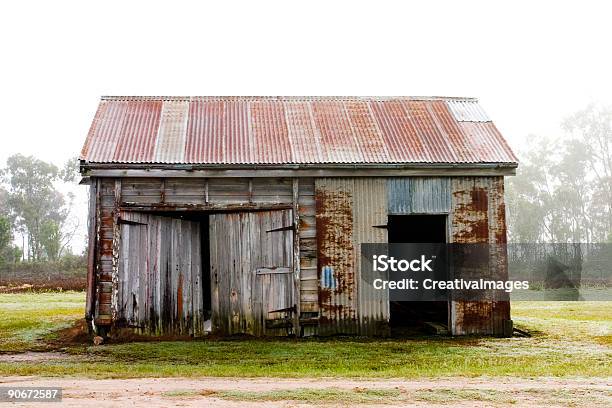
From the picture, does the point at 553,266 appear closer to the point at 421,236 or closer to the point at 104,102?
the point at 421,236

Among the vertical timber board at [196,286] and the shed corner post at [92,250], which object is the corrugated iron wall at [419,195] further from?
the shed corner post at [92,250]

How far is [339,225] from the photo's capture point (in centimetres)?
1522

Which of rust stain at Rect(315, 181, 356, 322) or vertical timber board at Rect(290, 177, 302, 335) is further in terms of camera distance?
rust stain at Rect(315, 181, 356, 322)

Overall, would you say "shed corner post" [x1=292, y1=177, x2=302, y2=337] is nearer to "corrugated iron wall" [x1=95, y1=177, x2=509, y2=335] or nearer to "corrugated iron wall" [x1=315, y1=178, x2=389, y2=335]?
"corrugated iron wall" [x1=95, y1=177, x2=509, y2=335]

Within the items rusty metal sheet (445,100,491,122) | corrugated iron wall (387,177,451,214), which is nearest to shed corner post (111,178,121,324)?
corrugated iron wall (387,177,451,214)

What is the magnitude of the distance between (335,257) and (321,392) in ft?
21.4

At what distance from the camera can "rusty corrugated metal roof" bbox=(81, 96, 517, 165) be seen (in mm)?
15234

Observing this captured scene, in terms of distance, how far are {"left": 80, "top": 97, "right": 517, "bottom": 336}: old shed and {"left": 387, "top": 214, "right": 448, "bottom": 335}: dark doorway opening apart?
2.58m

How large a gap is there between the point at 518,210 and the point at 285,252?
49953 millimetres

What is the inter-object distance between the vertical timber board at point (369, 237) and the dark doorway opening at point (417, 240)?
2.54 meters

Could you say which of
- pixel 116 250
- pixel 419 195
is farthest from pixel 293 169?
pixel 116 250

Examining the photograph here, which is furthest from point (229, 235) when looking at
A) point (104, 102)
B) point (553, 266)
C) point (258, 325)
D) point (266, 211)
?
point (553, 266)

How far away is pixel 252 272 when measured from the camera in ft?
49.3

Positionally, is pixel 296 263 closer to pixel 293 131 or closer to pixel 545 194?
pixel 293 131
